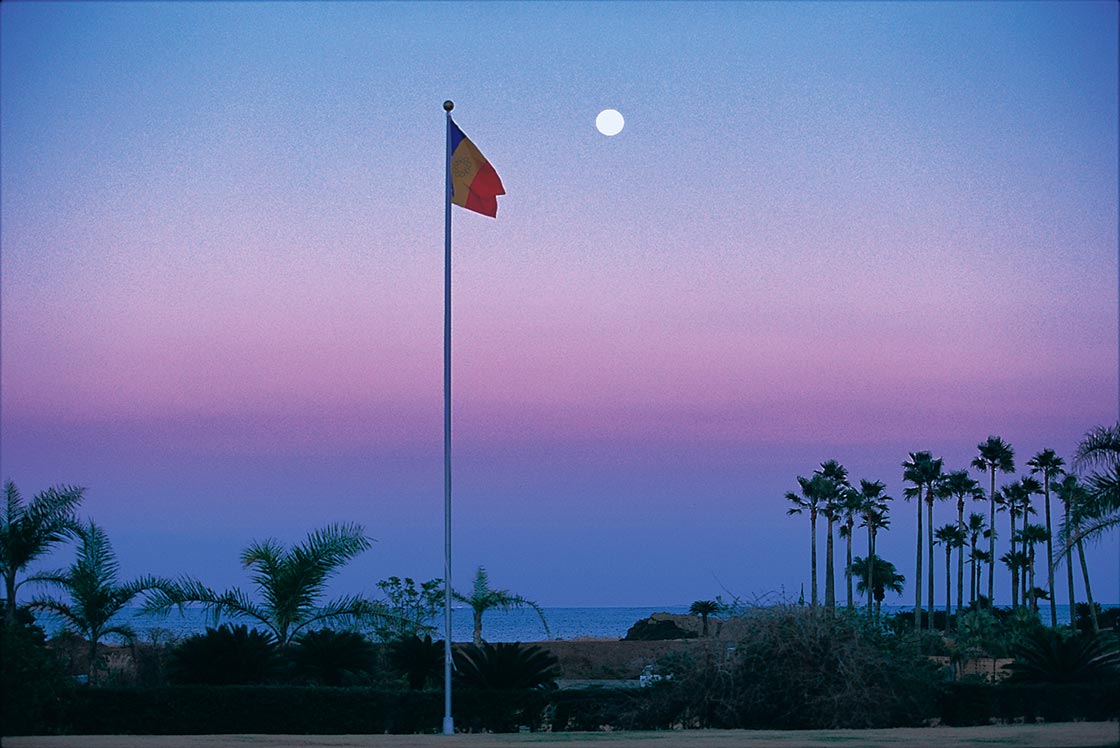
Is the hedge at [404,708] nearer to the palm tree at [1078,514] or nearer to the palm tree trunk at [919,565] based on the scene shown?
the palm tree at [1078,514]

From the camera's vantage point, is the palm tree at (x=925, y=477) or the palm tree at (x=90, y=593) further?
the palm tree at (x=925, y=477)

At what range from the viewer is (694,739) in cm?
1833

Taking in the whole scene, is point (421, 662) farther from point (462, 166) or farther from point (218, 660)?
point (462, 166)

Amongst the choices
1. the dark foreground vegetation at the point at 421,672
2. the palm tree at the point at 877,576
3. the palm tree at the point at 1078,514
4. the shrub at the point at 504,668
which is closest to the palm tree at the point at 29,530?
the dark foreground vegetation at the point at 421,672

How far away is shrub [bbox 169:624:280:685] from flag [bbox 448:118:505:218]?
8909 millimetres

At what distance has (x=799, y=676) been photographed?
21.6 m

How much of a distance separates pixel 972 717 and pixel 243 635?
13.1 metres

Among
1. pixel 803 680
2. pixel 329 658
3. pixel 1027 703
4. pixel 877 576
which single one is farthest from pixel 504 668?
pixel 877 576

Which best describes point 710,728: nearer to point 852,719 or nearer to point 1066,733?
point 852,719

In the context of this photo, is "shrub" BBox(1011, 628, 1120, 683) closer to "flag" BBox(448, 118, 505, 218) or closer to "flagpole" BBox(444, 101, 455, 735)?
"flagpole" BBox(444, 101, 455, 735)

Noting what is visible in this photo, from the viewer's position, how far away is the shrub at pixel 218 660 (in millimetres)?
22359

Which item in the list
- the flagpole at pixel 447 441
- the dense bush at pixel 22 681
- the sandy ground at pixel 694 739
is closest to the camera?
the dense bush at pixel 22 681

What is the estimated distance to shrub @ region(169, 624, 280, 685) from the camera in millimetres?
22359

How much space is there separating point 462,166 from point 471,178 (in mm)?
262
